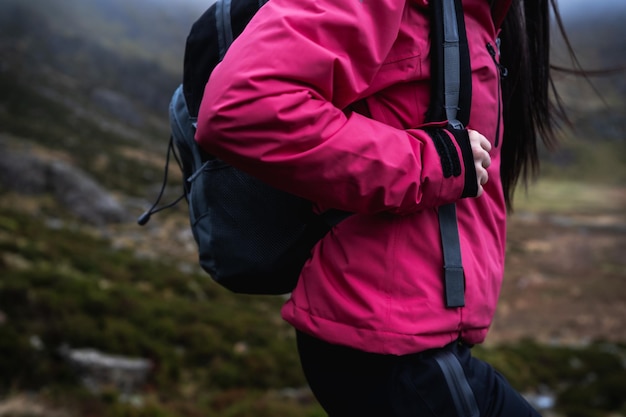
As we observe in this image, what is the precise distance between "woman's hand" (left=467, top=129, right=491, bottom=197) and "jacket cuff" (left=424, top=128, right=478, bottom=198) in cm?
2

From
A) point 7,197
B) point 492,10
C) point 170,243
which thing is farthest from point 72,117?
point 492,10

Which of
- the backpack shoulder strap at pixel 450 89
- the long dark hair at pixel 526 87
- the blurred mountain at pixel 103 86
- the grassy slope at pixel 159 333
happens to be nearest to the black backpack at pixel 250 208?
the backpack shoulder strap at pixel 450 89

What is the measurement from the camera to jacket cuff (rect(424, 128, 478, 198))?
52.3 inches

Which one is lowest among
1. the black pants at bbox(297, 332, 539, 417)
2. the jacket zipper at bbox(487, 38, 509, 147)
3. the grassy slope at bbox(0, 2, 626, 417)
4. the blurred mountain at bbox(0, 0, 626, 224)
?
the blurred mountain at bbox(0, 0, 626, 224)

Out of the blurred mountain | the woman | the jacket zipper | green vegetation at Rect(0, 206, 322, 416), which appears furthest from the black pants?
green vegetation at Rect(0, 206, 322, 416)

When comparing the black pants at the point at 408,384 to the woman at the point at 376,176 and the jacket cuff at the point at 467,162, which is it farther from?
the jacket cuff at the point at 467,162

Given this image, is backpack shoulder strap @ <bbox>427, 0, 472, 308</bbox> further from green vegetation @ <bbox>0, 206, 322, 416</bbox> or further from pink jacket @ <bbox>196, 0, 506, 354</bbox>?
green vegetation @ <bbox>0, 206, 322, 416</bbox>

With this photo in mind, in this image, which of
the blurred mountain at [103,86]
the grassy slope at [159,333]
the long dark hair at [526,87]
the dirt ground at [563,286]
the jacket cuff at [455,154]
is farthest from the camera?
the blurred mountain at [103,86]

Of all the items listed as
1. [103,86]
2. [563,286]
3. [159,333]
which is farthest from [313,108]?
[103,86]

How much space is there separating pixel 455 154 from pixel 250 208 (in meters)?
0.62

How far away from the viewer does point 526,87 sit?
184cm

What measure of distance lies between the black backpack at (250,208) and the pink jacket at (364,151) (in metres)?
0.04

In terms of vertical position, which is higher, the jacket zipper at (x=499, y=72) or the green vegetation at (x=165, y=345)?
the jacket zipper at (x=499, y=72)

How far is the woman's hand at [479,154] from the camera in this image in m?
1.37
